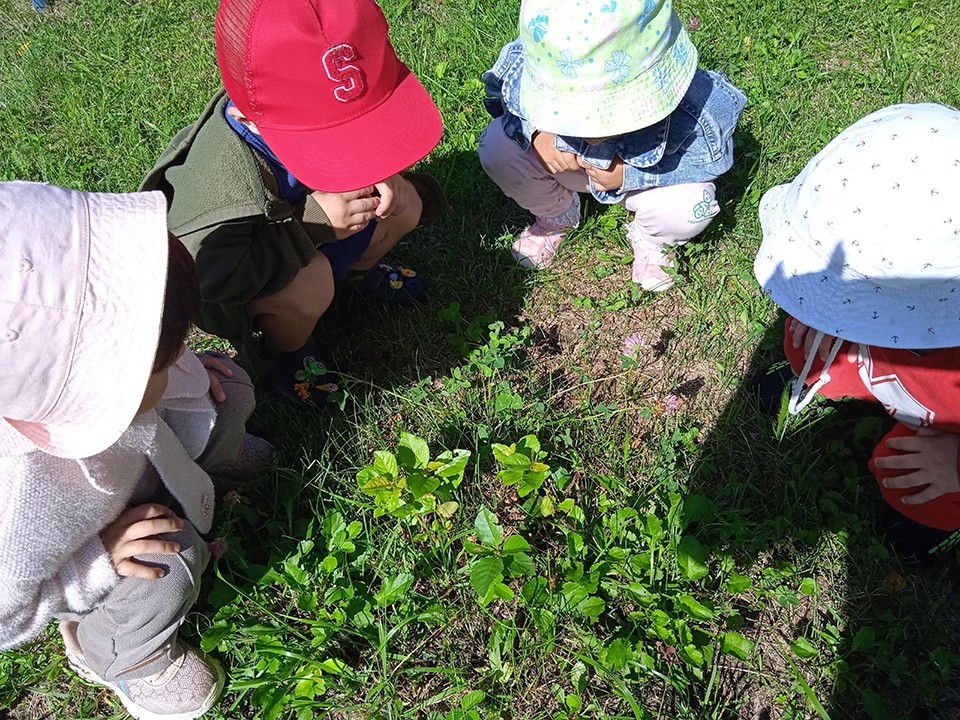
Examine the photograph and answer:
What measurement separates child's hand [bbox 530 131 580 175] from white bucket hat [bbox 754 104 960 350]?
0.86 m

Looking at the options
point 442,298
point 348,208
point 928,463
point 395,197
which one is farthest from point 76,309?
point 928,463

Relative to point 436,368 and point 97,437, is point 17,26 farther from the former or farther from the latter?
point 97,437

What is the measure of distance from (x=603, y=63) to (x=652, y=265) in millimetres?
881

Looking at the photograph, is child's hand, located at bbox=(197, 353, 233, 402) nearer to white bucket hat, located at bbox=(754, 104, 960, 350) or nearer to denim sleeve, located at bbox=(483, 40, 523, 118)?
denim sleeve, located at bbox=(483, 40, 523, 118)

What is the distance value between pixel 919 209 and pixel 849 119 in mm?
1873

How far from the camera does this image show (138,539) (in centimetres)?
171

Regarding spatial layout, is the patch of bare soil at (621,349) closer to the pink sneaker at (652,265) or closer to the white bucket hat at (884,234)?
the pink sneaker at (652,265)

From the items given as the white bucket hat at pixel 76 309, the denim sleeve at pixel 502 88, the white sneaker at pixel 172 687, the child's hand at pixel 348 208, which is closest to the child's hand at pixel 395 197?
the child's hand at pixel 348 208

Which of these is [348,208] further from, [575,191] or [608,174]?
[575,191]

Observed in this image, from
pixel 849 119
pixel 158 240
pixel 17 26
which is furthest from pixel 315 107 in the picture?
pixel 17 26

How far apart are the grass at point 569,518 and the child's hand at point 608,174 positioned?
1.06 ft

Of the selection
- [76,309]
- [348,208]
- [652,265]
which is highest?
[76,309]

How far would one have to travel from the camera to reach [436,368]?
2623 mm

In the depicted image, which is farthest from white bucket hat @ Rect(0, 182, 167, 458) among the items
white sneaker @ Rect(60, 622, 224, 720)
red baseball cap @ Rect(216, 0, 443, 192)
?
white sneaker @ Rect(60, 622, 224, 720)
